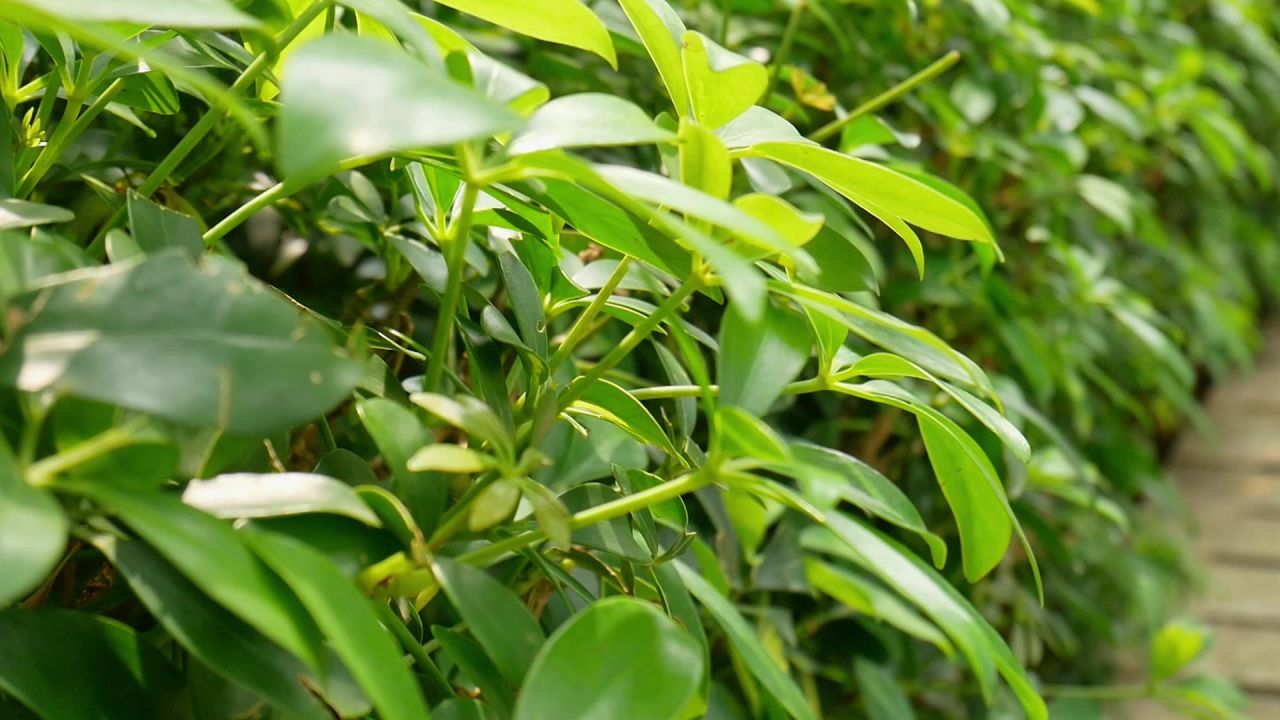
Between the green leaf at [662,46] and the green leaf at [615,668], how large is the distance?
0.15 meters

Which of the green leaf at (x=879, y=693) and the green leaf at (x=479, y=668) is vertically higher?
the green leaf at (x=479, y=668)

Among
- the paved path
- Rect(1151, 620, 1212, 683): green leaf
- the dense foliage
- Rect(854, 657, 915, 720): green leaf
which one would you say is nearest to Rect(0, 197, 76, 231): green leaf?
the dense foliage

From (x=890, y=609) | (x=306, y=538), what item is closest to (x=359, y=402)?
(x=306, y=538)

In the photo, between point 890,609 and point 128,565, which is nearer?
point 128,565

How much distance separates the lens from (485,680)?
1.16ft

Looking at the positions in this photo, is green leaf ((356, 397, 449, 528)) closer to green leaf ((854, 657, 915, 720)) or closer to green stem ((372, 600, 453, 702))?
green stem ((372, 600, 453, 702))

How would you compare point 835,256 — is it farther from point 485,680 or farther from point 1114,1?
point 1114,1

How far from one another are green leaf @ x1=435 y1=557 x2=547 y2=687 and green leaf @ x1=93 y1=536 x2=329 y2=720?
42 millimetres

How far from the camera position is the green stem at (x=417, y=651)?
1.09ft

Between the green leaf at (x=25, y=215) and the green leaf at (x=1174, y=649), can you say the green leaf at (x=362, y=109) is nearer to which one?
the green leaf at (x=25, y=215)

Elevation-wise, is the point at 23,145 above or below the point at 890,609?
above

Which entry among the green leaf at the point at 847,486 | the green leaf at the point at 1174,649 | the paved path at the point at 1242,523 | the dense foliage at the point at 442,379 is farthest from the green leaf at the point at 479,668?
the paved path at the point at 1242,523

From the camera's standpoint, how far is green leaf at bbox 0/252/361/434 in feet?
0.78

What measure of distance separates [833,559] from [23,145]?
643 mm
